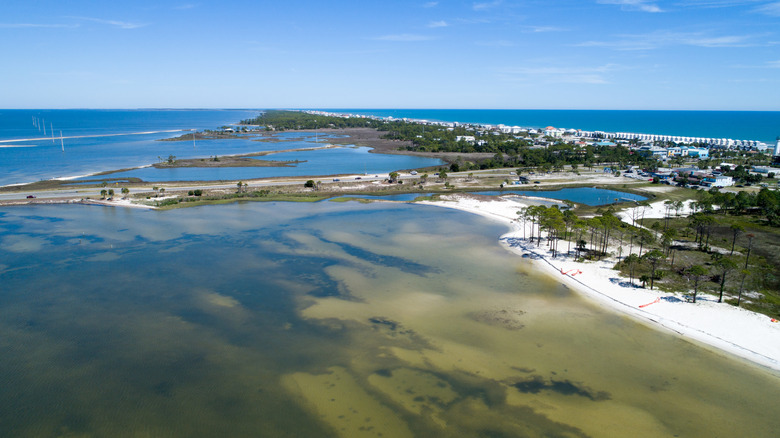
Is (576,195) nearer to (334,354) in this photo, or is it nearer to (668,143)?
(334,354)

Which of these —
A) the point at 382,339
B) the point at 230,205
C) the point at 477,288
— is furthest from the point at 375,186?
the point at 382,339

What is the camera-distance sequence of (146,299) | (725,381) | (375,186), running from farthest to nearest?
(375,186) → (146,299) → (725,381)

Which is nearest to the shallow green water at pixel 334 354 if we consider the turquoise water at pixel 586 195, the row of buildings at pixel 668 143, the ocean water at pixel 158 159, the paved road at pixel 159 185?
the paved road at pixel 159 185

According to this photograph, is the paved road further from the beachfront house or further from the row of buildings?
the row of buildings

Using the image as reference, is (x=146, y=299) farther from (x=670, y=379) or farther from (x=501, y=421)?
(x=670, y=379)

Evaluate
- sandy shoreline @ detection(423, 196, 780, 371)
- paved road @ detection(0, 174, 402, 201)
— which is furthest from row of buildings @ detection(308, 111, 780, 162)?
sandy shoreline @ detection(423, 196, 780, 371)

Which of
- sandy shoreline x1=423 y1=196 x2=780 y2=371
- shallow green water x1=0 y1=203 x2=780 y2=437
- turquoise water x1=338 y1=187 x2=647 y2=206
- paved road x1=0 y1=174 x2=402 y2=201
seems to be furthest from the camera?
turquoise water x1=338 y1=187 x2=647 y2=206
